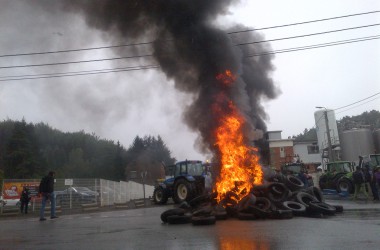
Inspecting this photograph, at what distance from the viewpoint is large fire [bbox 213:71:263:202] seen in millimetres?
10602

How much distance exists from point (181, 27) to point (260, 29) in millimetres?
3609

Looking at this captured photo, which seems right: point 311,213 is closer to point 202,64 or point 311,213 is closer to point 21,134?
point 202,64

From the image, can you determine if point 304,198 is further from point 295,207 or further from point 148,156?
point 148,156

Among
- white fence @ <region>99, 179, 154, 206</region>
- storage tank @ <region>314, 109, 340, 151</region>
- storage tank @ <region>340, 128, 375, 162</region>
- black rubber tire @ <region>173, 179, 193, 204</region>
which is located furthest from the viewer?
storage tank @ <region>314, 109, 340, 151</region>

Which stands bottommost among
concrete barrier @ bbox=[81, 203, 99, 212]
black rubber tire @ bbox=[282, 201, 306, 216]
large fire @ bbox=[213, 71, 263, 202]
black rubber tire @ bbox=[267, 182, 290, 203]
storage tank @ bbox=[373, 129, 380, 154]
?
concrete barrier @ bbox=[81, 203, 99, 212]

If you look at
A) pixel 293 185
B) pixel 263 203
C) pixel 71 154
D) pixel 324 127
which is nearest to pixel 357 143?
pixel 324 127

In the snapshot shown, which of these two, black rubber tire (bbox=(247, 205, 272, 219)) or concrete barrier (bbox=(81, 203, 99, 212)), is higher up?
black rubber tire (bbox=(247, 205, 272, 219))

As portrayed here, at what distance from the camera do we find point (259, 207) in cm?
930

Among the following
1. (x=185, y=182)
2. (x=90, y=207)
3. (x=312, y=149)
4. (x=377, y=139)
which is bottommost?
(x=90, y=207)

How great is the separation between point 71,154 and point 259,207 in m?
67.1

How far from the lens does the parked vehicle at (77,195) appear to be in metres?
20.2

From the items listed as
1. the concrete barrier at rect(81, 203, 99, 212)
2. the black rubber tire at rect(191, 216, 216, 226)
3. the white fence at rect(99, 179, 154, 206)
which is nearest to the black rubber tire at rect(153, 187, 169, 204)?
the concrete barrier at rect(81, 203, 99, 212)

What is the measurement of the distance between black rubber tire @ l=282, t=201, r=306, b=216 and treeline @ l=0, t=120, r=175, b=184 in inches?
1714

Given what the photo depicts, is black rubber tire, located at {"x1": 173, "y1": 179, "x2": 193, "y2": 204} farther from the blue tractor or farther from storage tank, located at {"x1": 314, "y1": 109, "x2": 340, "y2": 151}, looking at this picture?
storage tank, located at {"x1": 314, "y1": 109, "x2": 340, "y2": 151}
